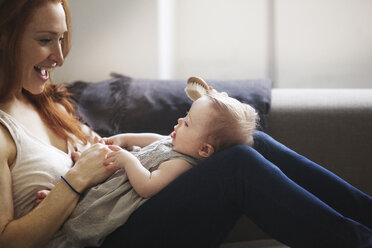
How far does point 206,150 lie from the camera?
4.10 feet

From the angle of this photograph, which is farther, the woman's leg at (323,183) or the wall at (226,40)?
the wall at (226,40)

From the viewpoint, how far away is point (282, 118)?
5.54ft

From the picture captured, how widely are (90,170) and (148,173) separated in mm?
181

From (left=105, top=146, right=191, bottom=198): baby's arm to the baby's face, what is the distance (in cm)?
5

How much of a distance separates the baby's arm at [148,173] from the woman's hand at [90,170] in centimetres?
5

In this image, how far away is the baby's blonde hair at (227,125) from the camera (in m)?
1.21

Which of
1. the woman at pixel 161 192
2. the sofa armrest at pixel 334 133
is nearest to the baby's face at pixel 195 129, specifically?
the woman at pixel 161 192

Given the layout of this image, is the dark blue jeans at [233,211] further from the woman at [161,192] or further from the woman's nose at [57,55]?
the woman's nose at [57,55]

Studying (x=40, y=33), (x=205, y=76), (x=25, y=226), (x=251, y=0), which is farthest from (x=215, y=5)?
(x=25, y=226)

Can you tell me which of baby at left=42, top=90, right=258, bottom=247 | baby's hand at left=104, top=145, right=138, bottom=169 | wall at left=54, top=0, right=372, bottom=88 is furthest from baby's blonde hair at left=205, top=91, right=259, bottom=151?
wall at left=54, top=0, right=372, bottom=88

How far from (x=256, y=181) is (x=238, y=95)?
2.28 feet

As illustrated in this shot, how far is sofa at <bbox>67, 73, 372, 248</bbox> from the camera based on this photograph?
165 centimetres

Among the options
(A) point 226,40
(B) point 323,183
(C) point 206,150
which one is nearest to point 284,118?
(B) point 323,183

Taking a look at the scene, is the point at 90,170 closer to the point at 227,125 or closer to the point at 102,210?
the point at 102,210
